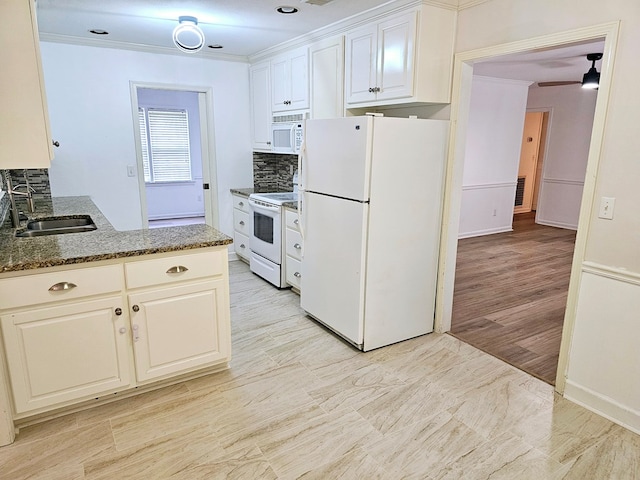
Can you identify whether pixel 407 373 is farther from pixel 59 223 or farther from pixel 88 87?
pixel 88 87

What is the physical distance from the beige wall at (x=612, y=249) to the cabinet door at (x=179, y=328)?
203 centimetres

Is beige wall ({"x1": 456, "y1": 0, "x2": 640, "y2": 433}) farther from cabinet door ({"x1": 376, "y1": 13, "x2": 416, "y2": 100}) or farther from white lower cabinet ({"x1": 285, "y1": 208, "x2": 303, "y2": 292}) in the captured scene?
white lower cabinet ({"x1": 285, "y1": 208, "x2": 303, "y2": 292})

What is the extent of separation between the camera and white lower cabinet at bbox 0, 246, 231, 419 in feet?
6.52

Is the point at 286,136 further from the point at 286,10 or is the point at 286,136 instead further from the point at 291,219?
the point at 286,10

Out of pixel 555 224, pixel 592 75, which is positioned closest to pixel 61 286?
pixel 592 75

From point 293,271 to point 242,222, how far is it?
1239 mm

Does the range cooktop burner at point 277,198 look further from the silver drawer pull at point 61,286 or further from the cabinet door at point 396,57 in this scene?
the silver drawer pull at point 61,286

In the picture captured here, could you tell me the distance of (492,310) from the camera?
3.74 m

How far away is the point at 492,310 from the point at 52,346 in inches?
130

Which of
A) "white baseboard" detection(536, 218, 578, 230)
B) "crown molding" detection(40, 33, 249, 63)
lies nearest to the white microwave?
"crown molding" detection(40, 33, 249, 63)

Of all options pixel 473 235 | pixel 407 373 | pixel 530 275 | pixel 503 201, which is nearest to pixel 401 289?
pixel 407 373

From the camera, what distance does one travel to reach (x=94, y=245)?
2.23 m

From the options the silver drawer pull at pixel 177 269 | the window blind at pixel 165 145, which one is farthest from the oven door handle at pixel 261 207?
the window blind at pixel 165 145

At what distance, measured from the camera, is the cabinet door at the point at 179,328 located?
7.47ft
